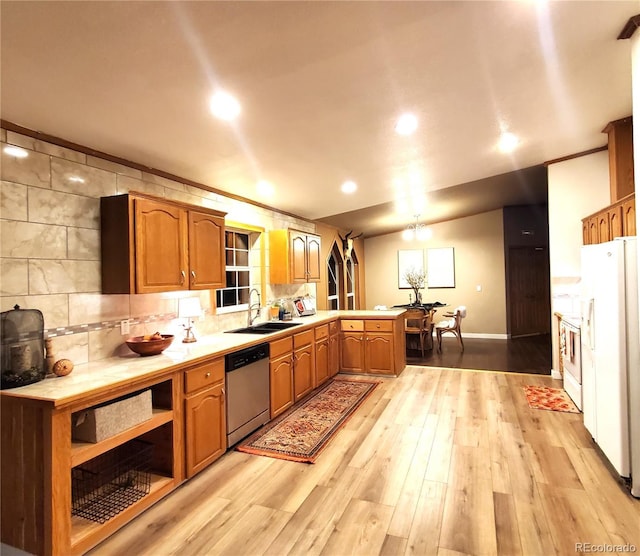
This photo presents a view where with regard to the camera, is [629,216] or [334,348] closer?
[629,216]

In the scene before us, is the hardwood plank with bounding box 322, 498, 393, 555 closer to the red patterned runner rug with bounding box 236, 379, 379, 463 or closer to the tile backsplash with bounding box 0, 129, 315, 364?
the red patterned runner rug with bounding box 236, 379, 379, 463

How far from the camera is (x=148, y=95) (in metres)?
2.07

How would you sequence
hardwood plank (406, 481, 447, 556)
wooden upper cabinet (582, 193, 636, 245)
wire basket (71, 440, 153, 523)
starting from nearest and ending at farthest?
hardwood plank (406, 481, 447, 556)
wire basket (71, 440, 153, 523)
wooden upper cabinet (582, 193, 636, 245)

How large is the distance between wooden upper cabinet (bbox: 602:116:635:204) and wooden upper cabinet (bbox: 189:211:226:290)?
13.7 ft

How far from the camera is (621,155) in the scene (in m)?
3.94

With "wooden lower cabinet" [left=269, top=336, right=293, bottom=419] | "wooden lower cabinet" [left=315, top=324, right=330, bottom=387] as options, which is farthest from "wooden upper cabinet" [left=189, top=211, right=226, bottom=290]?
"wooden lower cabinet" [left=315, top=324, right=330, bottom=387]

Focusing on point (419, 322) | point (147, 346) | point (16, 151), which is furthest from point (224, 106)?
point (419, 322)

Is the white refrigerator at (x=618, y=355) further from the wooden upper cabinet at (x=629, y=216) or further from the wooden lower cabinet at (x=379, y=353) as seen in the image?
the wooden lower cabinet at (x=379, y=353)

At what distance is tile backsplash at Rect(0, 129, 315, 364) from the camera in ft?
6.87

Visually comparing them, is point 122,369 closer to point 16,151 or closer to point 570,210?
point 16,151

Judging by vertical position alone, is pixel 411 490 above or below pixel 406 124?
below

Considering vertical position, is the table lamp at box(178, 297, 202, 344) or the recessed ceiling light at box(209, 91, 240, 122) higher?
the recessed ceiling light at box(209, 91, 240, 122)

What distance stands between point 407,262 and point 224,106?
7258 millimetres

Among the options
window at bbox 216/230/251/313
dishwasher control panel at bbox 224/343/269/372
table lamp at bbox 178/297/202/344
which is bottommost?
dishwasher control panel at bbox 224/343/269/372
